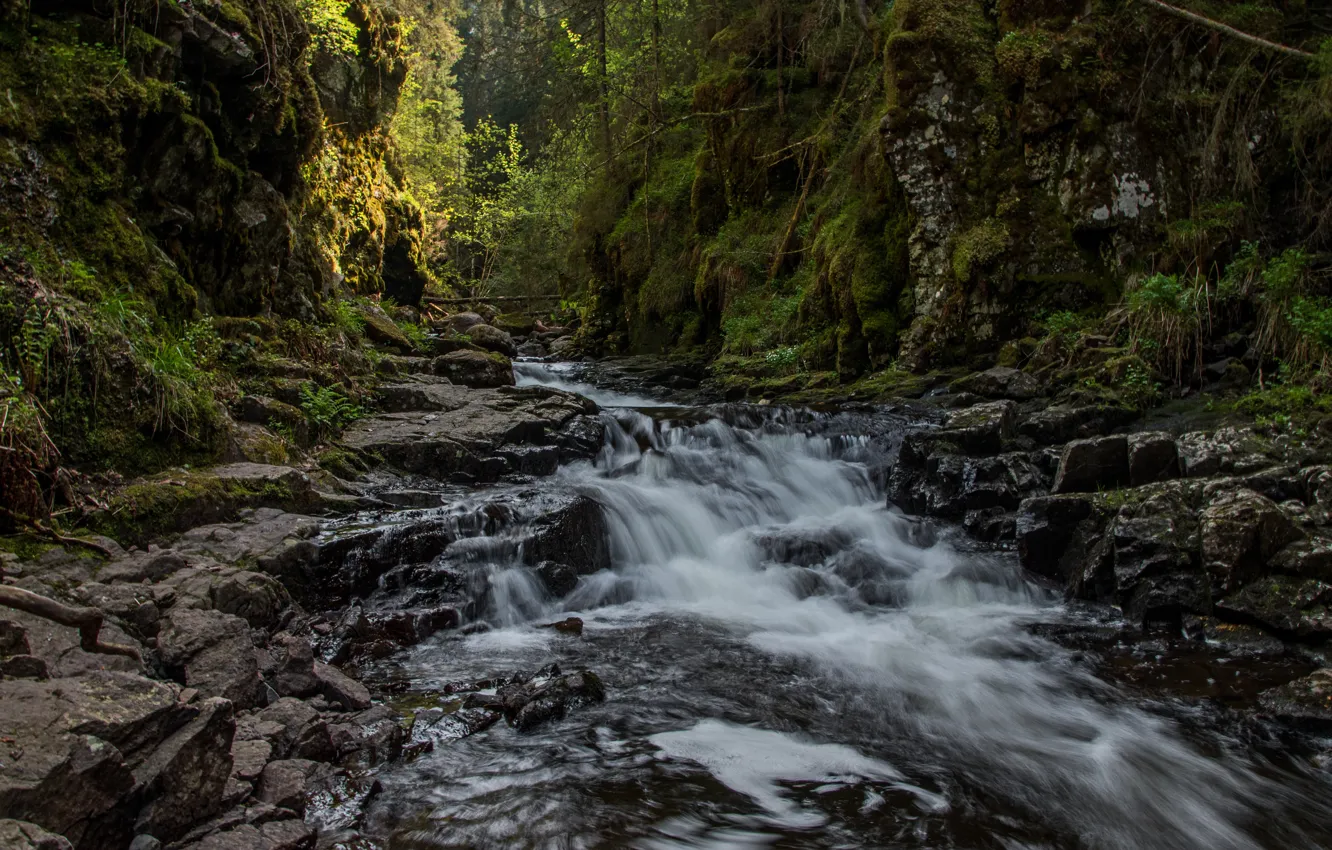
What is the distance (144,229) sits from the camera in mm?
7617

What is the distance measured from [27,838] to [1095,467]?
7222 millimetres

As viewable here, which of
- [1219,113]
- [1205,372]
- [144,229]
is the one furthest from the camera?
[1219,113]

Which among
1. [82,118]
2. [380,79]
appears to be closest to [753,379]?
[82,118]

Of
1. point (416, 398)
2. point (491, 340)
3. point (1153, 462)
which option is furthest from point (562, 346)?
point (1153, 462)

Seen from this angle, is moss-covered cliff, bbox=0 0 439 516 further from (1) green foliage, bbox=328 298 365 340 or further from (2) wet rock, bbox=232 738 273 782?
(2) wet rock, bbox=232 738 273 782

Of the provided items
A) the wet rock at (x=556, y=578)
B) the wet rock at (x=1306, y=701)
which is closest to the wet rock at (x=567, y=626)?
the wet rock at (x=556, y=578)

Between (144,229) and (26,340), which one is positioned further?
(144,229)

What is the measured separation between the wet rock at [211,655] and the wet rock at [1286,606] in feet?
19.3

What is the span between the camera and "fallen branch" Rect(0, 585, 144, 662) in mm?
3203

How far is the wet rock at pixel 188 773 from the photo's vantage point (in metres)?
2.57

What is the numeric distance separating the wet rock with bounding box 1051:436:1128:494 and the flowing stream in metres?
1.06

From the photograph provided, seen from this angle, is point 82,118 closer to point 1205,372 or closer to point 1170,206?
point 1205,372

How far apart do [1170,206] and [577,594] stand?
9.44 m

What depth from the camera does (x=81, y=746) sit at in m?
2.46
